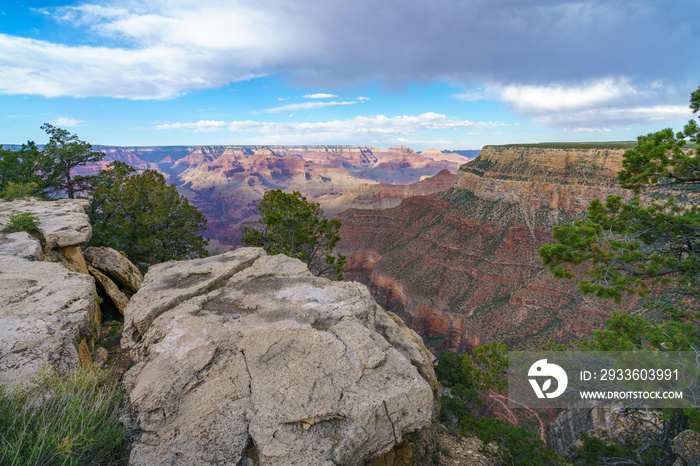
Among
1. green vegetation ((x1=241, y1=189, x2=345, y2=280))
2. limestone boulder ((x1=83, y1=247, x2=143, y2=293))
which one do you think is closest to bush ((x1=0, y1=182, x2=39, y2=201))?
limestone boulder ((x1=83, y1=247, x2=143, y2=293))

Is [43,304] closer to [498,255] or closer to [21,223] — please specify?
[21,223]

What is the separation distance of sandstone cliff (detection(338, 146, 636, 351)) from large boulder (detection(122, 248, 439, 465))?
35497 mm

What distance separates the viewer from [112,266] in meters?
11.4

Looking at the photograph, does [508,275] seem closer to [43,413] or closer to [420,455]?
[420,455]

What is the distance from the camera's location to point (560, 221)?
4506 centimetres

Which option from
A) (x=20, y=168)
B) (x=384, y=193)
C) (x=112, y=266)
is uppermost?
(x=20, y=168)

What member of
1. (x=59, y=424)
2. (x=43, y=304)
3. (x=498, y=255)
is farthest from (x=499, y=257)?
(x=59, y=424)

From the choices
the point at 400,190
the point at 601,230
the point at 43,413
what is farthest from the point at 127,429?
the point at 400,190

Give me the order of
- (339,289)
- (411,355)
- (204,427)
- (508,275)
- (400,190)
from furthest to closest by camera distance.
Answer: (400,190), (508,275), (339,289), (411,355), (204,427)

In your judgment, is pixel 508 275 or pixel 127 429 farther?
pixel 508 275

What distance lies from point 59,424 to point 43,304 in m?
4.57

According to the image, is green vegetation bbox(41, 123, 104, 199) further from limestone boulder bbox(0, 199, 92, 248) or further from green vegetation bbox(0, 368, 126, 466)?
green vegetation bbox(0, 368, 126, 466)

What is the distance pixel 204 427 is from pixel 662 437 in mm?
13743

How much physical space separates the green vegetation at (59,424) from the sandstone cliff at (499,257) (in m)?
38.9
